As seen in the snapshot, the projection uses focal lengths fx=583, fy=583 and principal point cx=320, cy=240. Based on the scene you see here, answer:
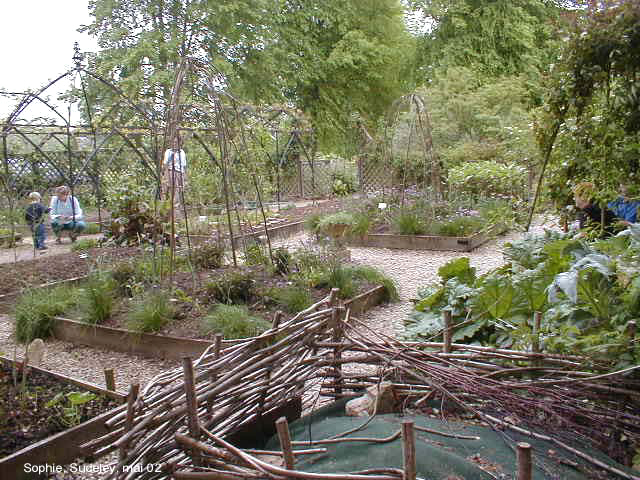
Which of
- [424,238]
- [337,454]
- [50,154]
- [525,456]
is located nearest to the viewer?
[525,456]

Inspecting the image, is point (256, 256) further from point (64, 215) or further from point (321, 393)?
point (64, 215)

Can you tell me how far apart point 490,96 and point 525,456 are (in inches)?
564

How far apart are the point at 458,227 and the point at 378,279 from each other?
311 cm

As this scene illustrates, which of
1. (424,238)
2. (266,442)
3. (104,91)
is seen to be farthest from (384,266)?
(104,91)

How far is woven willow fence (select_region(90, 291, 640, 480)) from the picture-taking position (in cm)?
166

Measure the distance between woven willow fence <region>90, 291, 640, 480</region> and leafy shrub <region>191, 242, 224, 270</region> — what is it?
4252 millimetres

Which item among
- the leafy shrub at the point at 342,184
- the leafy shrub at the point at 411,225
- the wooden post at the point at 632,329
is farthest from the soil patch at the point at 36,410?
the leafy shrub at the point at 342,184

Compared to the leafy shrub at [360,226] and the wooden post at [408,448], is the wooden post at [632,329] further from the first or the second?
the leafy shrub at [360,226]

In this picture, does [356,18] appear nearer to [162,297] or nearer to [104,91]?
[104,91]

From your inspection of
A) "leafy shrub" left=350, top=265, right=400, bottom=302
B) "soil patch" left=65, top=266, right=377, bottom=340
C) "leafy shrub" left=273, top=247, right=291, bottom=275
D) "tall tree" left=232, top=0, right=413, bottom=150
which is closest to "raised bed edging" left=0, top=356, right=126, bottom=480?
"soil patch" left=65, top=266, right=377, bottom=340

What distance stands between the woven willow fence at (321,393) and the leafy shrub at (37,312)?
3.44 metres

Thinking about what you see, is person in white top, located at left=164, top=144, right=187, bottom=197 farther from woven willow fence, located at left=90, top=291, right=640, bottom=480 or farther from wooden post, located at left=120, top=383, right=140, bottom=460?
wooden post, located at left=120, top=383, right=140, bottom=460

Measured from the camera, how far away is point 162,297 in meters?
5.00

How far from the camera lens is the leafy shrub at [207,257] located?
653 centimetres
